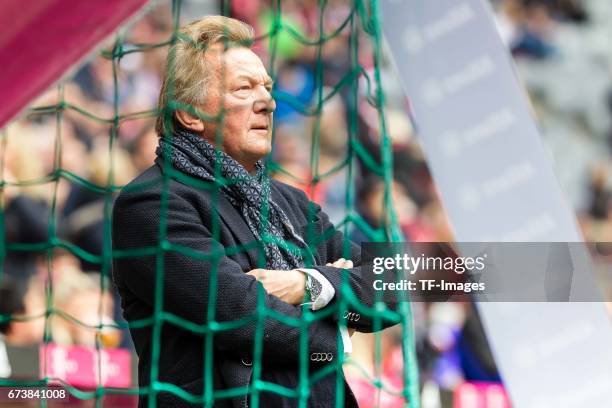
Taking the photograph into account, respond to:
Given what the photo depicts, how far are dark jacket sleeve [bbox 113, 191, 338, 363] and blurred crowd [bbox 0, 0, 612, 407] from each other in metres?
0.34

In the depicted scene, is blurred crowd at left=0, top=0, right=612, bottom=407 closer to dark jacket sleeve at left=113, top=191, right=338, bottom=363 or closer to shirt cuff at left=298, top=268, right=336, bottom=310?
dark jacket sleeve at left=113, top=191, right=338, bottom=363

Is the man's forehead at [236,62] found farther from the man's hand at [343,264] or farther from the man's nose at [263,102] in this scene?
the man's hand at [343,264]

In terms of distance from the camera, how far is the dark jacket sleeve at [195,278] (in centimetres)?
167

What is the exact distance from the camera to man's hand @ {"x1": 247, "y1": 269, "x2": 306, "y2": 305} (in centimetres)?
171

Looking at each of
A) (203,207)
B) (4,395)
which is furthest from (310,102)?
(203,207)

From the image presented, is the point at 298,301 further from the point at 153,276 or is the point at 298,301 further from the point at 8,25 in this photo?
the point at 8,25

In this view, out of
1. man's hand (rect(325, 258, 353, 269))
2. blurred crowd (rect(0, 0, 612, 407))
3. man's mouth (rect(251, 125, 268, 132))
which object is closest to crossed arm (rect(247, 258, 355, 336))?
man's hand (rect(325, 258, 353, 269))

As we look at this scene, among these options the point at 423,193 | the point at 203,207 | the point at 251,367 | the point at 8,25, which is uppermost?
the point at 423,193

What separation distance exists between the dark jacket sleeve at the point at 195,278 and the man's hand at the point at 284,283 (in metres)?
0.02

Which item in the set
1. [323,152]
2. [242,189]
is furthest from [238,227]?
[323,152]

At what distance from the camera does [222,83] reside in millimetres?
1799

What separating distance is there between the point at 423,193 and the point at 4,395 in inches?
110

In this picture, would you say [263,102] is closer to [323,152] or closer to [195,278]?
[195,278]

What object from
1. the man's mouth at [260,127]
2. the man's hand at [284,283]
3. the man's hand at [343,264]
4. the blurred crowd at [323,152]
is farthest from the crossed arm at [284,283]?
the blurred crowd at [323,152]
